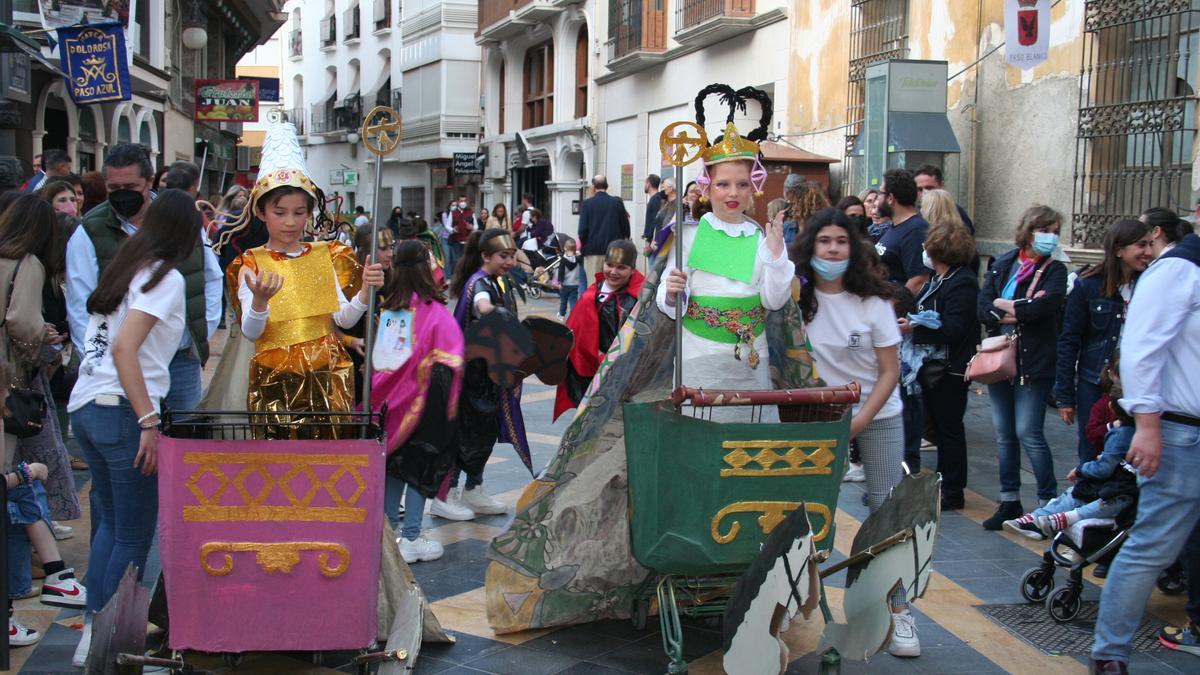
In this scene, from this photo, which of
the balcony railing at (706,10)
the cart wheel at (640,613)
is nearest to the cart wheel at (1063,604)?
the cart wheel at (640,613)

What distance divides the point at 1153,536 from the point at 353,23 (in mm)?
46829

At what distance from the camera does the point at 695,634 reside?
4.84 meters

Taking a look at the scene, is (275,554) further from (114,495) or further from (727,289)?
(727,289)

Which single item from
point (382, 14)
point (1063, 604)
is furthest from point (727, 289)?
point (382, 14)

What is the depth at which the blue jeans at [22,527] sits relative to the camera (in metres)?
5.11

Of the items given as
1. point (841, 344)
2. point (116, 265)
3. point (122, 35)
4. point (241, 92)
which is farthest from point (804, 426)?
point (241, 92)

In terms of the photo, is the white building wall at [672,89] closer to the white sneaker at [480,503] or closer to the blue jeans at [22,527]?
the white sneaker at [480,503]

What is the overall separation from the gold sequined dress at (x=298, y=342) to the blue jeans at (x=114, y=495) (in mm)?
444

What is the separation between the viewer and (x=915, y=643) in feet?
15.3

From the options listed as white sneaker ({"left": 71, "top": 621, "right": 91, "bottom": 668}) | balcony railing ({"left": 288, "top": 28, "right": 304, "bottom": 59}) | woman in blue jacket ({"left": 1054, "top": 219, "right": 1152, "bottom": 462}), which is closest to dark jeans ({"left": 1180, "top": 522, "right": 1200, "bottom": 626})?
woman in blue jacket ({"left": 1054, "top": 219, "right": 1152, "bottom": 462})

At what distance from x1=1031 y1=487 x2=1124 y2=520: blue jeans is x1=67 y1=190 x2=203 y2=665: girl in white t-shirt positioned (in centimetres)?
380

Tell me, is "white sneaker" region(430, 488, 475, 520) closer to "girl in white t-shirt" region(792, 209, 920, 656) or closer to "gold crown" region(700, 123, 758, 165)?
"girl in white t-shirt" region(792, 209, 920, 656)

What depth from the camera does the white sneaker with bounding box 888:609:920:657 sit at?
465 centimetres

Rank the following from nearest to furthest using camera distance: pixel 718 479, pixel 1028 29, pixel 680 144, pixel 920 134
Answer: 1. pixel 718 479
2. pixel 680 144
3. pixel 1028 29
4. pixel 920 134
